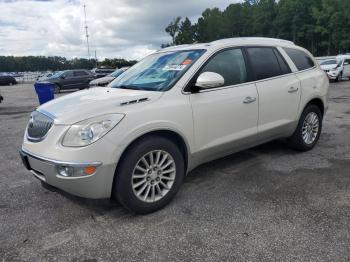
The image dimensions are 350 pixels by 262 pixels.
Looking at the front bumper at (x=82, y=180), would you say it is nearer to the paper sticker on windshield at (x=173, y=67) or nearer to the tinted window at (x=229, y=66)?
the paper sticker on windshield at (x=173, y=67)

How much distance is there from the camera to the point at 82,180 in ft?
9.91

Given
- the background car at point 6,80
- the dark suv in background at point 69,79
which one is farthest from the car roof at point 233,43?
the background car at point 6,80

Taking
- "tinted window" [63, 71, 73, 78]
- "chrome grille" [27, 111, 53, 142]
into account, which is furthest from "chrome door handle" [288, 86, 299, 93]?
"tinted window" [63, 71, 73, 78]

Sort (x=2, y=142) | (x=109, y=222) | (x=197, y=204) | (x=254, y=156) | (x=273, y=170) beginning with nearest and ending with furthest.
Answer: (x=109, y=222) < (x=197, y=204) < (x=273, y=170) < (x=254, y=156) < (x=2, y=142)

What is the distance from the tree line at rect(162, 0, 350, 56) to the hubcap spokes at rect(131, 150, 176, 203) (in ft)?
198

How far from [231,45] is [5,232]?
10.7 ft

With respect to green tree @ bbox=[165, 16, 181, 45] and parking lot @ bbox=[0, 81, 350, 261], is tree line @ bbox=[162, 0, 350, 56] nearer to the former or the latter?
green tree @ bbox=[165, 16, 181, 45]

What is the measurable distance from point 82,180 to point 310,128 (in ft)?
12.6

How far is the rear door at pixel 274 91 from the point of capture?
4.43 m

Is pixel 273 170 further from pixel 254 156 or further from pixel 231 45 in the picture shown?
pixel 231 45

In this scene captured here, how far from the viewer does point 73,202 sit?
148 inches

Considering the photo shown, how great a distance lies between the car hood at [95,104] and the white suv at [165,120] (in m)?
0.01

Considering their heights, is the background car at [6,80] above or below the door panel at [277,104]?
above

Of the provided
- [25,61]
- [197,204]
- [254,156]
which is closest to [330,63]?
[254,156]
